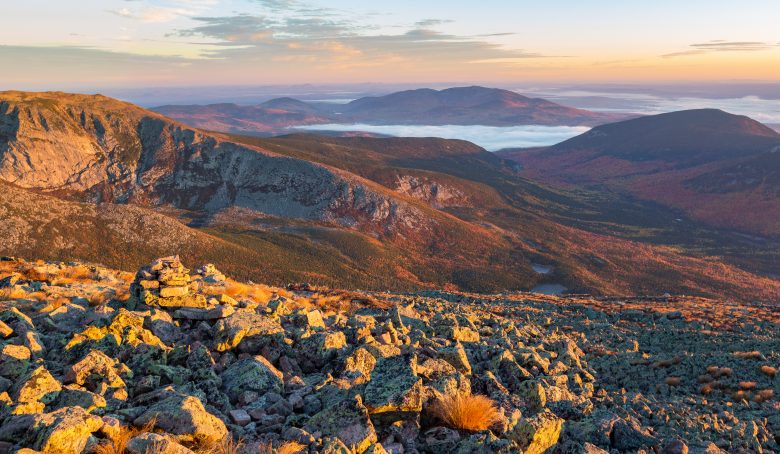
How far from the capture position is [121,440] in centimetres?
773

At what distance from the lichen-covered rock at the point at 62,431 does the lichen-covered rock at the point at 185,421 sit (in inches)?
38.9

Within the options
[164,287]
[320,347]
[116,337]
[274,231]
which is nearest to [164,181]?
[274,231]

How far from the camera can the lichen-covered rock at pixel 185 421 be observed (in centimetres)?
838

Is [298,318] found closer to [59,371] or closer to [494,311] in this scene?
[59,371]

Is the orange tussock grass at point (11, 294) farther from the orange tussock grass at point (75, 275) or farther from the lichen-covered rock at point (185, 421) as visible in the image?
the lichen-covered rock at point (185, 421)

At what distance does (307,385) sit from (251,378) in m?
1.52

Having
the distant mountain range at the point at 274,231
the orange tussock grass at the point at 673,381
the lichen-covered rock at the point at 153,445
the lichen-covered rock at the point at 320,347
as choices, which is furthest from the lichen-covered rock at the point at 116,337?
the distant mountain range at the point at 274,231

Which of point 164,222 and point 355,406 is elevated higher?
point 355,406

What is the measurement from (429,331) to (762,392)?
564 inches

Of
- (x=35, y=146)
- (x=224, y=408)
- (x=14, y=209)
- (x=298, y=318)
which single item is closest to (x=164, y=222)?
(x=14, y=209)

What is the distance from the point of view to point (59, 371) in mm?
11102

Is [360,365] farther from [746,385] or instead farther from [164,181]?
[164,181]

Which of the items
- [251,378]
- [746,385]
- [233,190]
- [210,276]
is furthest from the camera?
[233,190]

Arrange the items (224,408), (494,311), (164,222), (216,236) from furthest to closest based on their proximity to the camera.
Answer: (216,236) < (164,222) < (494,311) < (224,408)
